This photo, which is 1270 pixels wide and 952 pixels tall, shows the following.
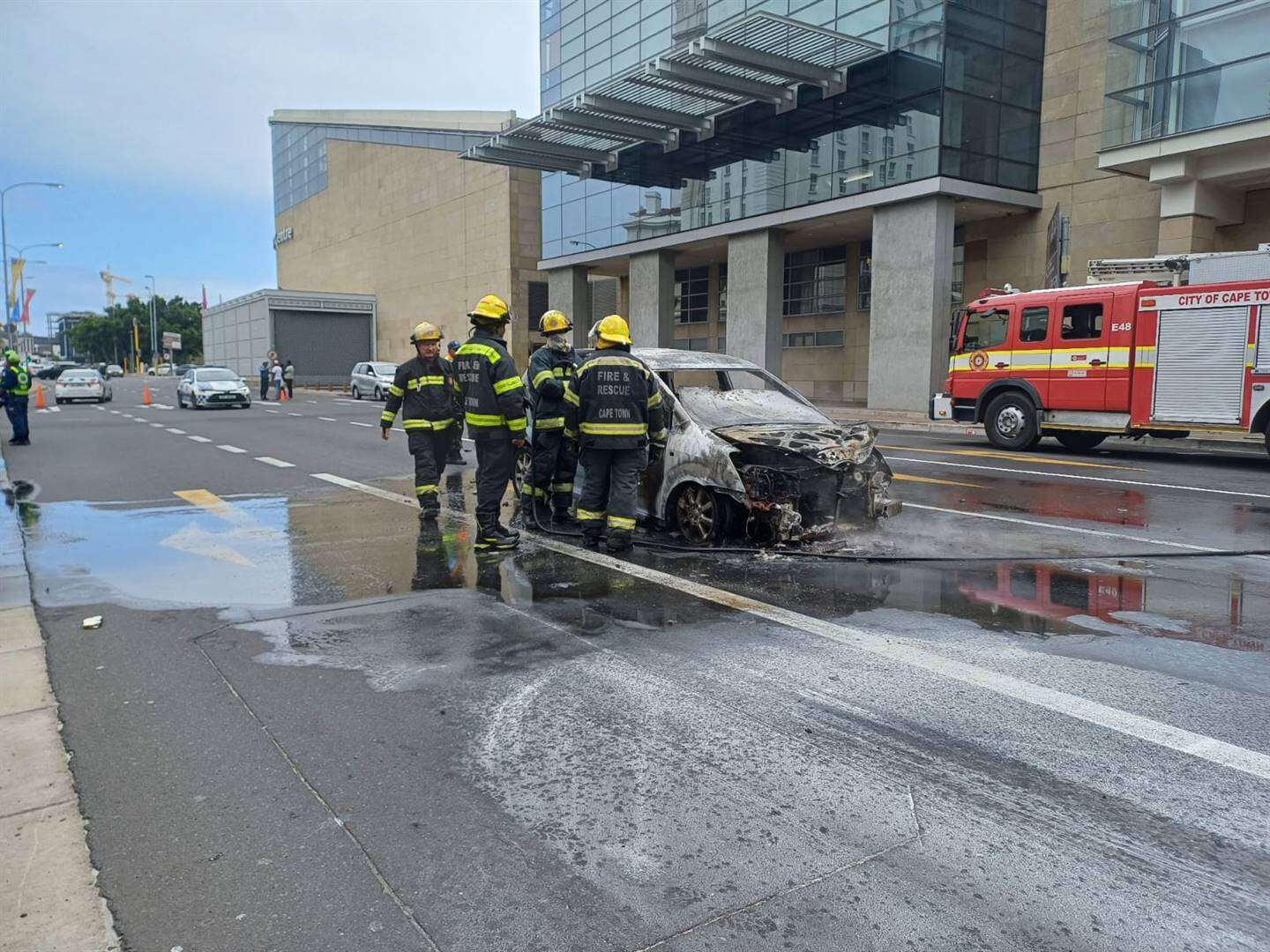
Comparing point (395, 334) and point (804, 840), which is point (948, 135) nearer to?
point (804, 840)

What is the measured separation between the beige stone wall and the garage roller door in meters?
35.4

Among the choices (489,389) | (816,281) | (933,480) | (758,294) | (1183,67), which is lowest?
(933,480)

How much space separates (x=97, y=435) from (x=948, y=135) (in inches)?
836

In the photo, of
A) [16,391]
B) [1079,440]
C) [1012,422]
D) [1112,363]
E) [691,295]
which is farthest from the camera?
[691,295]

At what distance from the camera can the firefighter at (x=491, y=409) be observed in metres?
7.57

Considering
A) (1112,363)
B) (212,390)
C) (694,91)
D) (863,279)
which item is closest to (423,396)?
(1112,363)

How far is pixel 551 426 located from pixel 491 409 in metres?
0.55

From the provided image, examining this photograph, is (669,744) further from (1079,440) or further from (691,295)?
(691,295)

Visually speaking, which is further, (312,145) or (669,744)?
(312,145)

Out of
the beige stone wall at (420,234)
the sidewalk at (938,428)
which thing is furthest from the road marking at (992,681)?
the beige stone wall at (420,234)

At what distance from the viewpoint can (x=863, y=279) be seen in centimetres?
3041

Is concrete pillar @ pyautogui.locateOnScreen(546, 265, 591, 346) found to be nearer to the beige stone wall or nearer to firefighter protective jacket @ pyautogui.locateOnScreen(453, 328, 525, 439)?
the beige stone wall

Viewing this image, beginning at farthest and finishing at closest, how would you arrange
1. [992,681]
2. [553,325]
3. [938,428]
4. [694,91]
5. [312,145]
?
[312,145] → [694,91] → [938,428] → [553,325] → [992,681]

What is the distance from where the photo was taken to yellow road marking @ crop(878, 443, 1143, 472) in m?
13.8
